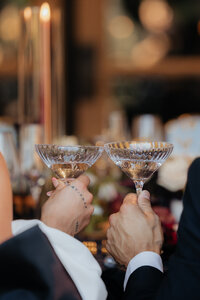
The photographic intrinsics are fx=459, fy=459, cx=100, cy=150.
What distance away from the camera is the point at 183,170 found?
4.47ft

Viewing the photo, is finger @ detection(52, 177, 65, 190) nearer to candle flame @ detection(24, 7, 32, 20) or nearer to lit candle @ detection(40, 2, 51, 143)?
lit candle @ detection(40, 2, 51, 143)

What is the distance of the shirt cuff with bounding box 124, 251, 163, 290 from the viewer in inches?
29.4

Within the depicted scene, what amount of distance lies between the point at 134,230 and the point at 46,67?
96cm

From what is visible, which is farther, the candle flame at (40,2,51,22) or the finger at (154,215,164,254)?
the candle flame at (40,2,51,22)

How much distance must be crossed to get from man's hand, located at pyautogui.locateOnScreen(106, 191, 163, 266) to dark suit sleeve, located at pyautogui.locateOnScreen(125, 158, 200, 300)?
0.22ft

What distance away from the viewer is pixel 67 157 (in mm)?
804

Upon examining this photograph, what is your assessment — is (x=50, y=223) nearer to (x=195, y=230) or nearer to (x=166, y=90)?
(x=195, y=230)

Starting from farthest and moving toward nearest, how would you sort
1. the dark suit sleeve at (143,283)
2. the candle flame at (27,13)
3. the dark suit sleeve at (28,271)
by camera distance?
1. the candle flame at (27,13)
2. the dark suit sleeve at (143,283)
3. the dark suit sleeve at (28,271)

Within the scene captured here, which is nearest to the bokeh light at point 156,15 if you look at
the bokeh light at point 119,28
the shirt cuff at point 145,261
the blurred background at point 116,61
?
the blurred background at point 116,61

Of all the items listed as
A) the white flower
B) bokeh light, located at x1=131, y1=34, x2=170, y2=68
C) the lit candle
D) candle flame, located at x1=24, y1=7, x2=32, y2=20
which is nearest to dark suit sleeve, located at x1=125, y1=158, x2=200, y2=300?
the white flower

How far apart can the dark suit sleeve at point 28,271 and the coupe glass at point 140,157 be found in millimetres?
240

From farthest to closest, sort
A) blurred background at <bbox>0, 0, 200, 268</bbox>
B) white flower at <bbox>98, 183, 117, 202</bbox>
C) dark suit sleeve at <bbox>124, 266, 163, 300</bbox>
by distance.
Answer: blurred background at <bbox>0, 0, 200, 268</bbox> → white flower at <bbox>98, 183, 117, 202</bbox> → dark suit sleeve at <bbox>124, 266, 163, 300</bbox>

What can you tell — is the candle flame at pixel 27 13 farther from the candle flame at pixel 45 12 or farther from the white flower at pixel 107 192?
the white flower at pixel 107 192

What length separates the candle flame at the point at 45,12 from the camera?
150 centimetres
